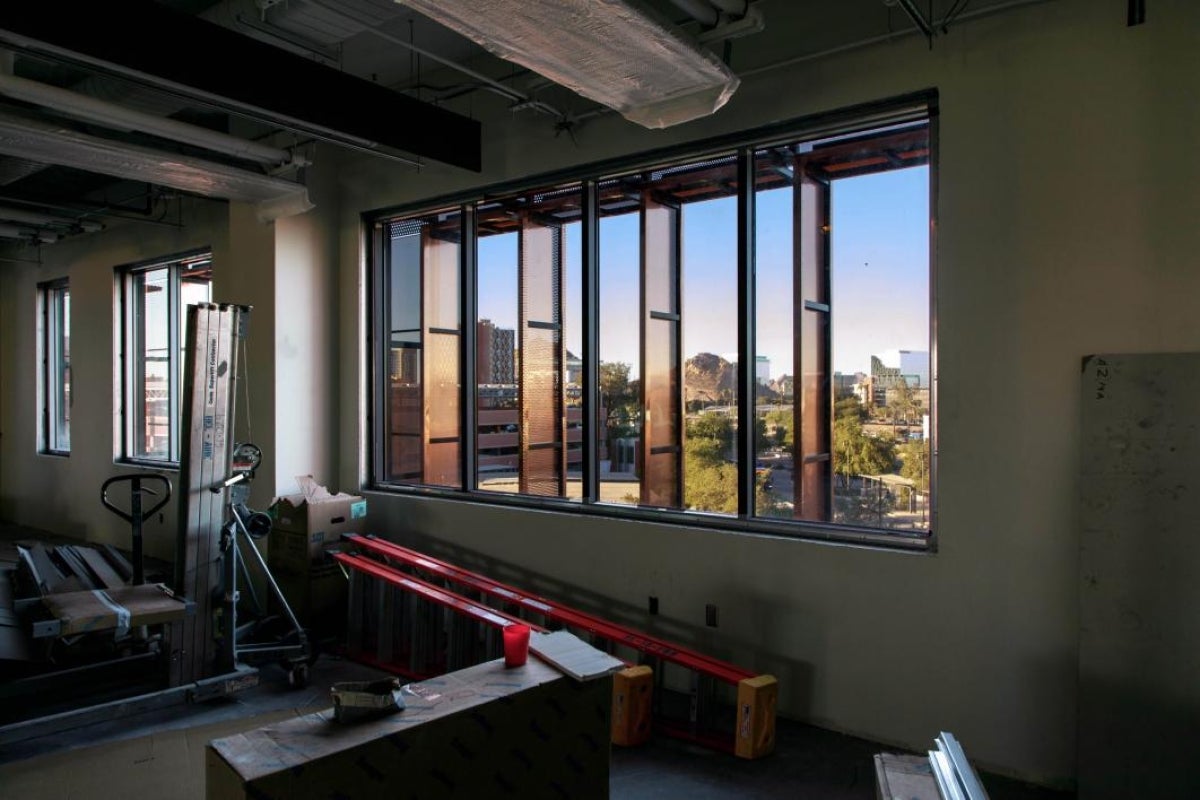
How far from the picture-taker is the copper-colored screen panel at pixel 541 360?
478cm

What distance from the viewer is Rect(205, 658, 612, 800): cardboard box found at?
5.78 feet

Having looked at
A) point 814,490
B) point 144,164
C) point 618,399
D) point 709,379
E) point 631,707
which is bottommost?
point 631,707

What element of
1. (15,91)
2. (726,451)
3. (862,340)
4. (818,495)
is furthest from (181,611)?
(862,340)

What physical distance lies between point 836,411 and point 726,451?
0.64 metres

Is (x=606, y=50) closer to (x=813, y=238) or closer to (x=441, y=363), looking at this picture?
(x=813, y=238)

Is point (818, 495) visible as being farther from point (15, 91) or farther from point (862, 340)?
point (15, 91)

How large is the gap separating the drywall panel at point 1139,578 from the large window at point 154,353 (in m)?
6.88

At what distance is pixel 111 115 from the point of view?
348 cm

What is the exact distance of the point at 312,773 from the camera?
1.74 metres

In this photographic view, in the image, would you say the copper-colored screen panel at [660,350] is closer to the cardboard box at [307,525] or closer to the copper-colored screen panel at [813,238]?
the copper-colored screen panel at [813,238]

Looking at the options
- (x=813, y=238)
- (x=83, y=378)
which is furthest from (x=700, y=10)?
(x=83, y=378)

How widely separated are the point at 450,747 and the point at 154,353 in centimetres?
659

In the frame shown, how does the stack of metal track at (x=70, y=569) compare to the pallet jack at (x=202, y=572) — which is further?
the stack of metal track at (x=70, y=569)

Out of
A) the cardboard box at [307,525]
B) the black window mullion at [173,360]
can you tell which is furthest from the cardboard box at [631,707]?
the black window mullion at [173,360]
